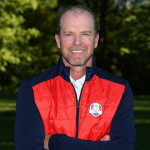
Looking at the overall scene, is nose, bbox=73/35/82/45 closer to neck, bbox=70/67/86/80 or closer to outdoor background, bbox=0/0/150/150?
neck, bbox=70/67/86/80

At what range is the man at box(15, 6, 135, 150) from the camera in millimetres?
3818

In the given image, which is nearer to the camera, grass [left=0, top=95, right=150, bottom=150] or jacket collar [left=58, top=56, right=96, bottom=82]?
jacket collar [left=58, top=56, right=96, bottom=82]

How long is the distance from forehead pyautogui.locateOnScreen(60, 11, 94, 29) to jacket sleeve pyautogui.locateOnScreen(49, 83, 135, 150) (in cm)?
76

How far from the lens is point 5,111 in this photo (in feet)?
79.0

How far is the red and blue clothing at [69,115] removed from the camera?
3846 millimetres

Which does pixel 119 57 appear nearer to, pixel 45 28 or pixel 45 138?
pixel 45 28

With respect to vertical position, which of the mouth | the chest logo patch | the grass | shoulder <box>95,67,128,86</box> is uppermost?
the mouth

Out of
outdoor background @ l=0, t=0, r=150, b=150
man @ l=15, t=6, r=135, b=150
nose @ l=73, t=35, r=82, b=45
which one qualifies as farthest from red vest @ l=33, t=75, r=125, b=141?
outdoor background @ l=0, t=0, r=150, b=150

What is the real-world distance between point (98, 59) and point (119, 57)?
2.83 meters

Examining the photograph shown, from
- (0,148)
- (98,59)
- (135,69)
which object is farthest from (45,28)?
(0,148)

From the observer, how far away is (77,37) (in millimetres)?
3820

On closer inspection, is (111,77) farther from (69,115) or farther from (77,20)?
(77,20)

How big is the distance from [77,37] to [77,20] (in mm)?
152

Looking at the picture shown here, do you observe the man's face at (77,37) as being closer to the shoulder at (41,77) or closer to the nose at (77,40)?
the nose at (77,40)
